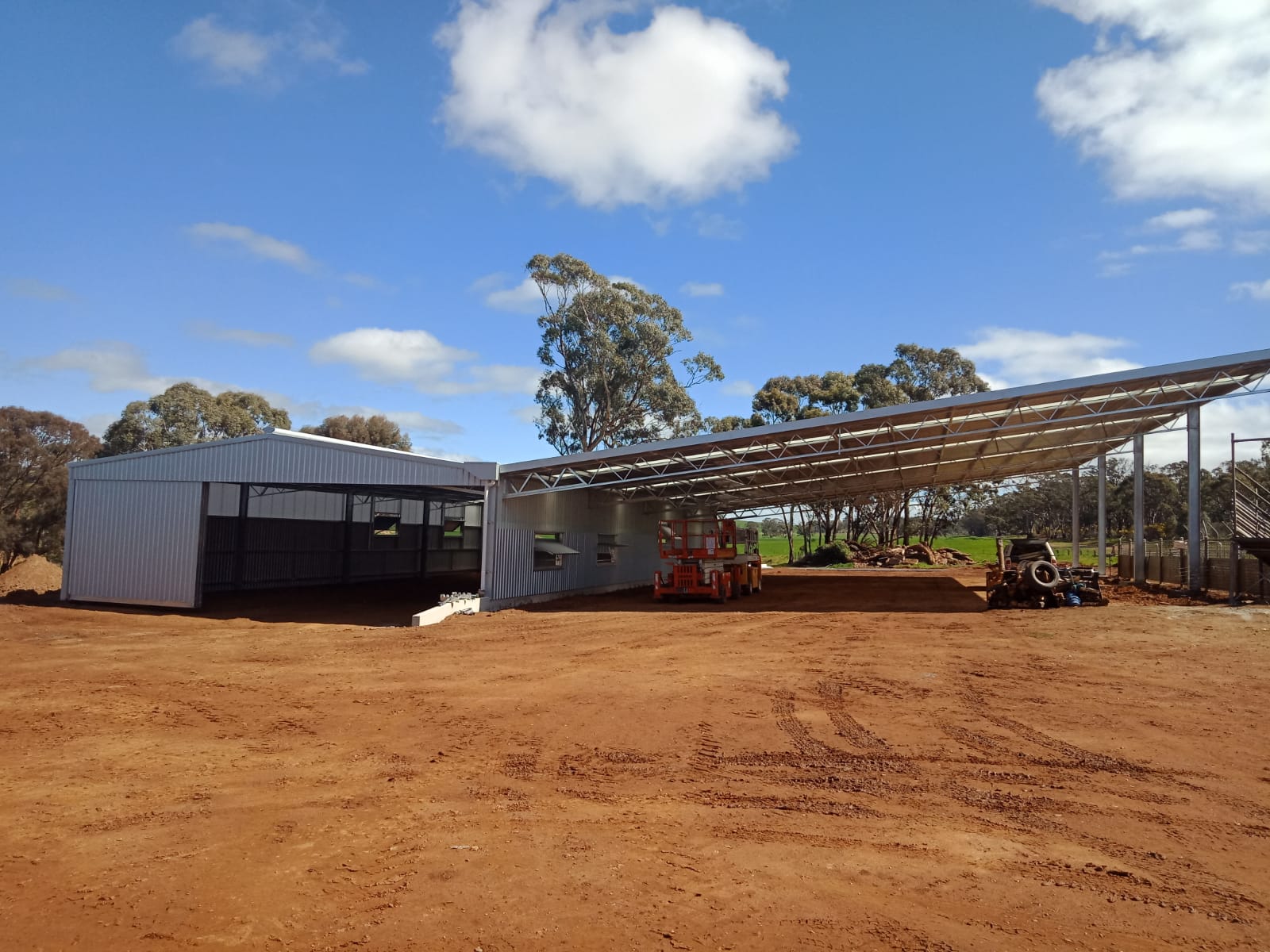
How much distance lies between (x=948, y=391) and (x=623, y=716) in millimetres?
47595

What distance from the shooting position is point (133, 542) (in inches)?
905

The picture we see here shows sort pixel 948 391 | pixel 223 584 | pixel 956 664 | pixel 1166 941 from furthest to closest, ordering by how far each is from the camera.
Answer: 1. pixel 948 391
2. pixel 223 584
3. pixel 956 664
4. pixel 1166 941

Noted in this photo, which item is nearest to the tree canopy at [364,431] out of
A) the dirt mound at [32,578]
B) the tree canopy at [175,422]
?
the tree canopy at [175,422]

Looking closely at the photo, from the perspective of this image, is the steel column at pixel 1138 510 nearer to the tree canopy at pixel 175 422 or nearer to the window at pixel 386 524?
the window at pixel 386 524

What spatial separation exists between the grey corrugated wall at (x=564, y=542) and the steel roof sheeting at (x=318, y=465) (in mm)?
1435

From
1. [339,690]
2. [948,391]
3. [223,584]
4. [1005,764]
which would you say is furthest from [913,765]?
[948,391]

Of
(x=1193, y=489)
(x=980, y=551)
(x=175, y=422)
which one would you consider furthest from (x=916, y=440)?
(x=980, y=551)

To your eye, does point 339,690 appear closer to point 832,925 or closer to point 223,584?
point 832,925

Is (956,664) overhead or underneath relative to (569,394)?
underneath

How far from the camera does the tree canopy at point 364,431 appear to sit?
58.3 m

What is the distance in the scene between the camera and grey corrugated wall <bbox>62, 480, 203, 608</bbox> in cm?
Result: 2244

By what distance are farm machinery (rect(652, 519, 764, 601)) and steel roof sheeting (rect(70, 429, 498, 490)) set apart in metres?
7.07

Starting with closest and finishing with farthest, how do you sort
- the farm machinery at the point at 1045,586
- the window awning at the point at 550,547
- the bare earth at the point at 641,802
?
the bare earth at the point at 641,802
the farm machinery at the point at 1045,586
the window awning at the point at 550,547

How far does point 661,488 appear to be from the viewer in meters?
31.0
